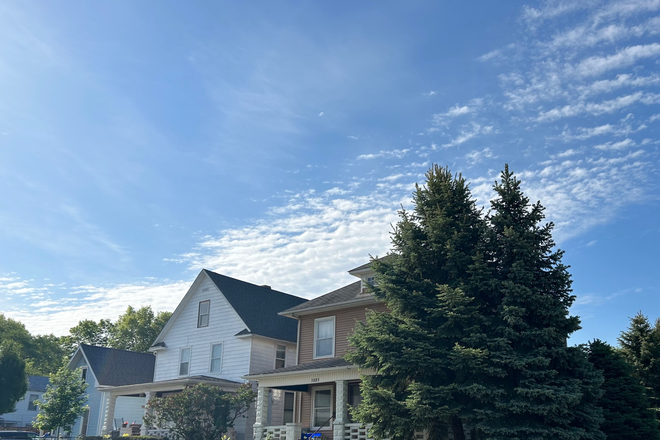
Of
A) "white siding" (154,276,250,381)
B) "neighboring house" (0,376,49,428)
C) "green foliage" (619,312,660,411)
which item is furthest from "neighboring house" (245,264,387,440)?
"neighboring house" (0,376,49,428)

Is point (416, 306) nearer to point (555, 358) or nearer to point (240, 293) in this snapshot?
point (555, 358)

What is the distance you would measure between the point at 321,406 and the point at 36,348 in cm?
6489

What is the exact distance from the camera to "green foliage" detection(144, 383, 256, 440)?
77.6 ft

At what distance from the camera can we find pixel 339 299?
2488cm

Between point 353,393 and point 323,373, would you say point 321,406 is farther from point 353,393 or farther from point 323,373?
point 323,373

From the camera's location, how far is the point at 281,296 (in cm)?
3562

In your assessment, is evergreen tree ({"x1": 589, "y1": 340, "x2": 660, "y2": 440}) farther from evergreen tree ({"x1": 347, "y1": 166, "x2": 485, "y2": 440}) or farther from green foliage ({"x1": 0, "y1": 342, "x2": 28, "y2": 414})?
green foliage ({"x1": 0, "y1": 342, "x2": 28, "y2": 414})

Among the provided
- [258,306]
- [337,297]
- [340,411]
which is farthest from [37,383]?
[340,411]

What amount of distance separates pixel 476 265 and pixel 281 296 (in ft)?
68.4

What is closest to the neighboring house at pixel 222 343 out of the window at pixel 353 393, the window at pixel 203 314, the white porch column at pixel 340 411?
the window at pixel 203 314

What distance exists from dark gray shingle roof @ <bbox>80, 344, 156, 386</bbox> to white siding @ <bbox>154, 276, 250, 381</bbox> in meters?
→ 7.10

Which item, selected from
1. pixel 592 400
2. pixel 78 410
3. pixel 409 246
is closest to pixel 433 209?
pixel 409 246

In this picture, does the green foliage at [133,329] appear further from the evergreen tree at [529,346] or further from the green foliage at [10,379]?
the evergreen tree at [529,346]

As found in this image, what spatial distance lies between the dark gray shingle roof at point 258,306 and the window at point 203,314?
149 cm
